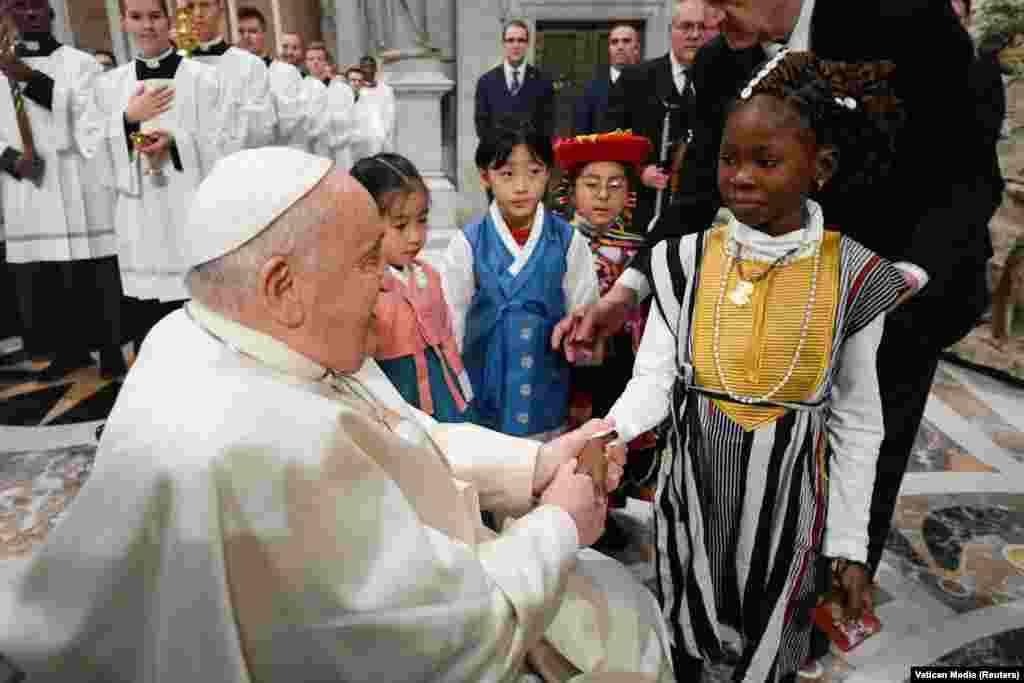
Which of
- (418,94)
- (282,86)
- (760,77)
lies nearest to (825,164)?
(760,77)

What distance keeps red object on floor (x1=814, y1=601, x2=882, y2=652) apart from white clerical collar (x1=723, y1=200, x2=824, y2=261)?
126 centimetres

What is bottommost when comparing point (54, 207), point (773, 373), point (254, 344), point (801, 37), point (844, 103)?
point (54, 207)

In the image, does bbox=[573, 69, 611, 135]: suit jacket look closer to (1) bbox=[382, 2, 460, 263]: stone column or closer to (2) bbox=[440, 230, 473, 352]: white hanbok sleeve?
(1) bbox=[382, 2, 460, 263]: stone column

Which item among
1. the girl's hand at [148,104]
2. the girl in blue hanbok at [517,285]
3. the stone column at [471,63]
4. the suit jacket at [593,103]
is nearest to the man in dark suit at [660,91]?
the suit jacket at [593,103]

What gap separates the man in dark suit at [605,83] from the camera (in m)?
7.02

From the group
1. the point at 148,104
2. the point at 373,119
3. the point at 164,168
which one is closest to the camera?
the point at 148,104

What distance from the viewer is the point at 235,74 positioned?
15.6 feet

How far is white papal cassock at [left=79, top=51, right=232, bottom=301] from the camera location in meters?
4.30

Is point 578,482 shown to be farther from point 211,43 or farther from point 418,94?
point 418,94

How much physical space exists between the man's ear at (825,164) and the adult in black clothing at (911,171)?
59mm

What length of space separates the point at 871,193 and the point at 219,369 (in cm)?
Answer: 178

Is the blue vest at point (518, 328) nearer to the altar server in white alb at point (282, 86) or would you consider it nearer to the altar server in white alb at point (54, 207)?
the altar server in white alb at point (54, 207)

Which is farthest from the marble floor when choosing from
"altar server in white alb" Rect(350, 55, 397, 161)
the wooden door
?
the wooden door

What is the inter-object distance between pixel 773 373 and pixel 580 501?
0.64 metres
